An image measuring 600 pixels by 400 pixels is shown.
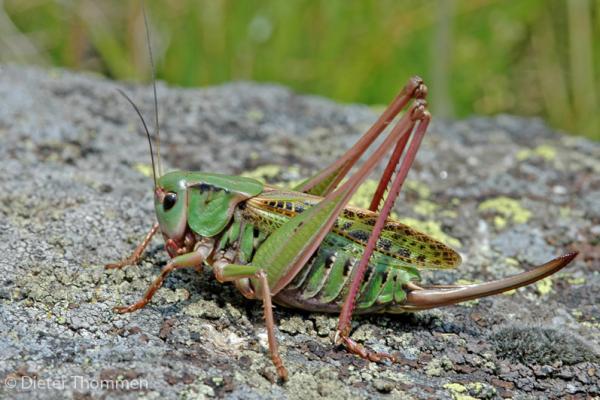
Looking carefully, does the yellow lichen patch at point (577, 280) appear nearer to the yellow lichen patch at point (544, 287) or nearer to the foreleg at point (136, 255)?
the yellow lichen patch at point (544, 287)

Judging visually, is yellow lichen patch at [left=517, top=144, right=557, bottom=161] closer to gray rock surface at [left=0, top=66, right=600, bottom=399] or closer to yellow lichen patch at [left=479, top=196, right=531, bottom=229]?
gray rock surface at [left=0, top=66, right=600, bottom=399]

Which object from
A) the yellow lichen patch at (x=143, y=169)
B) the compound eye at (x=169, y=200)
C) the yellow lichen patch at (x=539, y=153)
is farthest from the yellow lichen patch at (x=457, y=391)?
the yellow lichen patch at (x=539, y=153)

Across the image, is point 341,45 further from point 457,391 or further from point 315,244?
point 457,391

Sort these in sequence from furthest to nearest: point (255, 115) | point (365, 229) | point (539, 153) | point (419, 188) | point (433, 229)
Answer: point (255, 115) < point (539, 153) < point (419, 188) < point (433, 229) < point (365, 229)

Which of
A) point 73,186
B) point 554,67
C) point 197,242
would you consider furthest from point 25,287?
point 554,67

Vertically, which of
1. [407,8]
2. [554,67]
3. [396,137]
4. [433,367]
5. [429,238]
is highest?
[407,8]

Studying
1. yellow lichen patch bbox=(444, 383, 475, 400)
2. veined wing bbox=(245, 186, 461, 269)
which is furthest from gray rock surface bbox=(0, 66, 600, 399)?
veined wing bbox=(245, 186, 461, 269)

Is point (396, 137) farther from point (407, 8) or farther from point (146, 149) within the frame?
point (407, 8)

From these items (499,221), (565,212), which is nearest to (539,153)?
(565,212)
